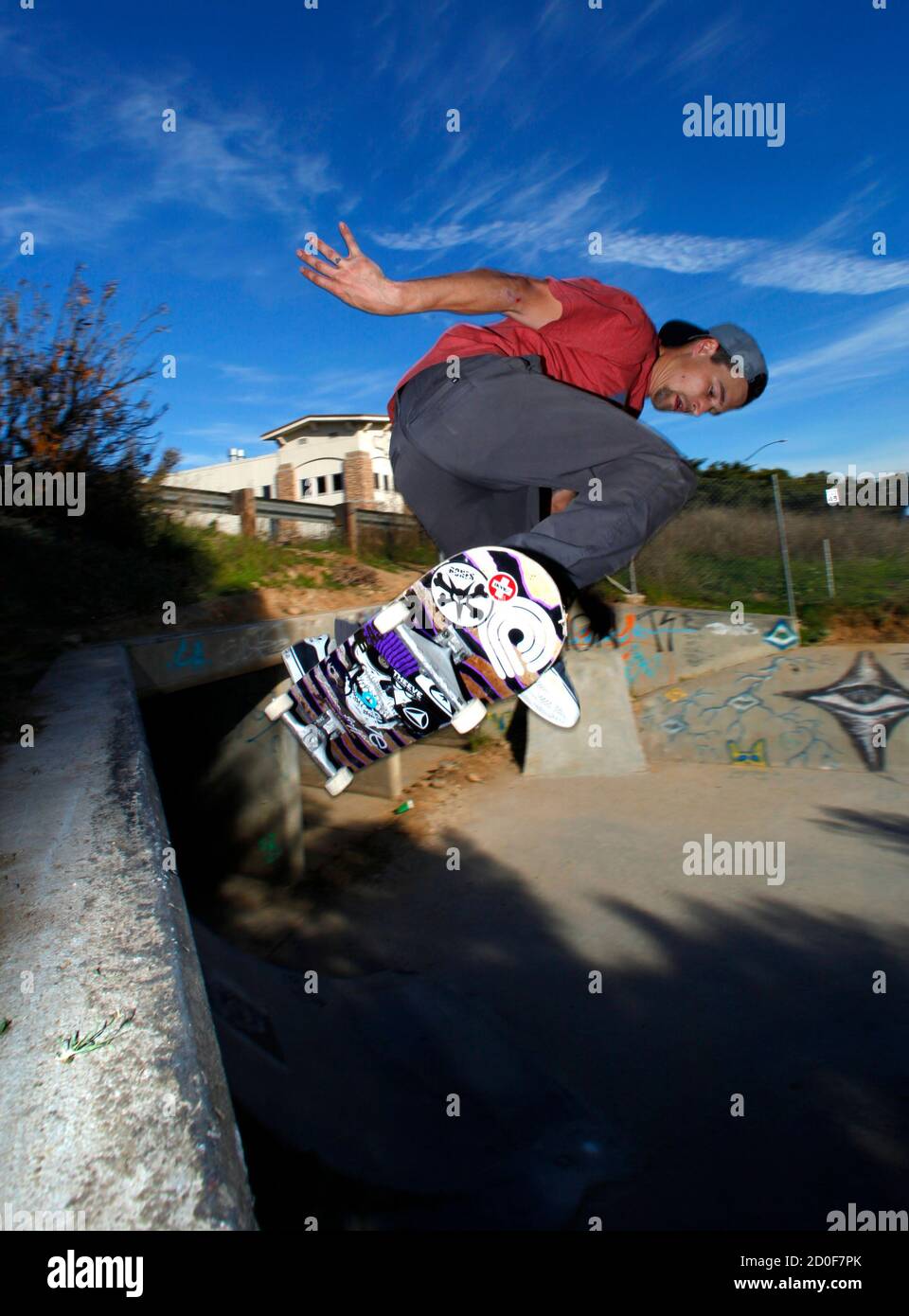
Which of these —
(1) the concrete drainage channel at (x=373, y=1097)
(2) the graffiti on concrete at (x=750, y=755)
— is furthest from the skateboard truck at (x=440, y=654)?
(2) the graffiti on concrete at (x=750, y=755)

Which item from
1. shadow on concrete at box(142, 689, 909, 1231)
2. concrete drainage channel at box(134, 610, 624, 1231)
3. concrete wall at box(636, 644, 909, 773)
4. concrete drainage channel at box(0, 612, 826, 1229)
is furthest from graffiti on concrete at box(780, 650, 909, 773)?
concrete drainage channel at box(134, 610, 624, 1231)

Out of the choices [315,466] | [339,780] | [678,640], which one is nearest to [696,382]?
[339,780]

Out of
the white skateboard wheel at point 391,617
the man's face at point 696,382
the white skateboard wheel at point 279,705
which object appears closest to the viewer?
the man's face at point 696,382

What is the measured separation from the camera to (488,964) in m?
8.63

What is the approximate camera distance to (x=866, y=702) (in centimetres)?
1202

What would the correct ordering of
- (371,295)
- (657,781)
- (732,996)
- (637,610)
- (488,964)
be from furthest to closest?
(637,610) < (657,781) < (488,964) < (732,996) < (371,295)

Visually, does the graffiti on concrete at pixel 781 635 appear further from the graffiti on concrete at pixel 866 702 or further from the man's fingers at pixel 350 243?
→ the man's fingers at pixel 350 243

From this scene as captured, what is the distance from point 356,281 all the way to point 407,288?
0.47ft

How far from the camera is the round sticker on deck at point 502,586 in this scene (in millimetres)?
2121

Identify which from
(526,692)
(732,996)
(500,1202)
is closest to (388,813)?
(732,996)

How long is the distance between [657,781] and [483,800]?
9.14 feet

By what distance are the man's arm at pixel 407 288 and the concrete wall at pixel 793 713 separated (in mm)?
11626
